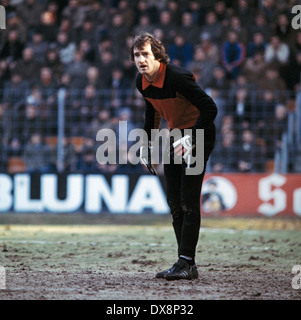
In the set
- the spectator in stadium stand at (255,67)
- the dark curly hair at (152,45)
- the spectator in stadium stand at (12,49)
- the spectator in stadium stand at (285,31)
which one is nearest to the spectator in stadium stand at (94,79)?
the spectator in stadium stand at (12,49)

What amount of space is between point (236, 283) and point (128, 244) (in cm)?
319

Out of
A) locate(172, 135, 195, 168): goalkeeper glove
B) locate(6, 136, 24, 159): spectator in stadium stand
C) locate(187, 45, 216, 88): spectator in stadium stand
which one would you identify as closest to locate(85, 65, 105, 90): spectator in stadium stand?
locate(187, 45, 216, 88): spectator in stadium stand

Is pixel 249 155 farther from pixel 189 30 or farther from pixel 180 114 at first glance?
pixel 180 114

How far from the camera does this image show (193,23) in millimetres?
15297

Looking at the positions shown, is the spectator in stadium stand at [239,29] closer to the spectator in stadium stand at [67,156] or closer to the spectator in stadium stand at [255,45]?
the spectator in stadium stand at [255,45]

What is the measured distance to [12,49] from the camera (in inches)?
582

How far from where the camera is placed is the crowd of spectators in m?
12.8

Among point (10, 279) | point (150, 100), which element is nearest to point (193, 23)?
point (150, 100)

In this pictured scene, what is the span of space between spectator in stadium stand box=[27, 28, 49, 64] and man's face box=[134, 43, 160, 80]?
31.3 ft

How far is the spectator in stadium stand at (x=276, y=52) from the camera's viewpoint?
46.9ft

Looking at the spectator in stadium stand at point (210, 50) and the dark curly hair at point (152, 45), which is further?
the spectator in stadium stand at point (210, 50)

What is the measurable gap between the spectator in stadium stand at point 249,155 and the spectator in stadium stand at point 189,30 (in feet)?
10.5
